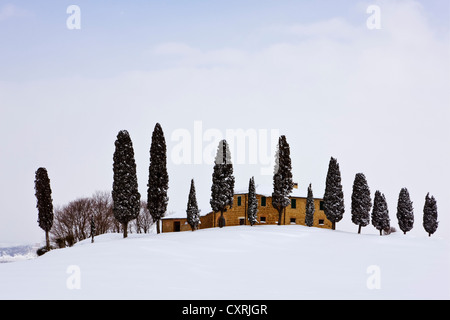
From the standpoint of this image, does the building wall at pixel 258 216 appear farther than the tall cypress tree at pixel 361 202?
Yes

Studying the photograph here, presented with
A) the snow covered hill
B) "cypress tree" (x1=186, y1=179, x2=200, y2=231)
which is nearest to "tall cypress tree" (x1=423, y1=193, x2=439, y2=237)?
the snow covered hill

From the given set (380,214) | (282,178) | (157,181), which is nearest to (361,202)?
(380,214)

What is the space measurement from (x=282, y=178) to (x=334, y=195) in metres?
7.60

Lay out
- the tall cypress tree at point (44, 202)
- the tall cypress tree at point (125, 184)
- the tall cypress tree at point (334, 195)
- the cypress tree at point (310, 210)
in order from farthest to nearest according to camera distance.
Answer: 1. the cypress tree at point (310, 210)
2. the tall cypress tree at point (334, 195)
3. the tall cypress tree at point (44, 202)
4. the tall cypress tree at point (125, 184)

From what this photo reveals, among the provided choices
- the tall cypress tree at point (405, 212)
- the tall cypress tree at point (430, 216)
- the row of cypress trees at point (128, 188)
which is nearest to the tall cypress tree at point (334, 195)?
the tall cypress tree at point (405, 212)

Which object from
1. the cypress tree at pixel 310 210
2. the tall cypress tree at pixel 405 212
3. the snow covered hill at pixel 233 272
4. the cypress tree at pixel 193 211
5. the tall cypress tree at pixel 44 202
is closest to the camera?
the snow covered hill at pixel 233 272

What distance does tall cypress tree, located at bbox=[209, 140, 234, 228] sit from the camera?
4819cm

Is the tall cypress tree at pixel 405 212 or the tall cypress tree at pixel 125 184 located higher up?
the tall cypress tree at pixel 125 184

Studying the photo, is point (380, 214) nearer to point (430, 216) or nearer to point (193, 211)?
point (430, 216)

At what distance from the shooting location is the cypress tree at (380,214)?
56938 mm

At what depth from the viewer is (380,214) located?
188 feet

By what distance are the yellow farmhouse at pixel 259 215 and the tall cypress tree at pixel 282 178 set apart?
9.53 m

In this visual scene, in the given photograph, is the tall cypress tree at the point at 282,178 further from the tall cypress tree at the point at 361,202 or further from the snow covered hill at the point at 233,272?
the snow covered hill at the point at 233,272
